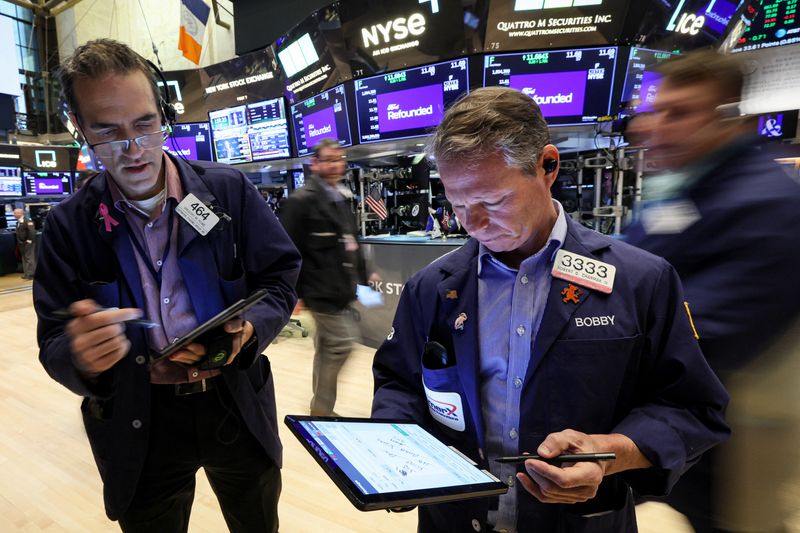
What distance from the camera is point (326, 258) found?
293 centimetres

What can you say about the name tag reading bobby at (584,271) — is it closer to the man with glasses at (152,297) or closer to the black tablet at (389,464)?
the black tablet at (389,464)

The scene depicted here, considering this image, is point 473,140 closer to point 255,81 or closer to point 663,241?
point 663,241

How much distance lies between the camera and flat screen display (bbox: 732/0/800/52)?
4168 mm

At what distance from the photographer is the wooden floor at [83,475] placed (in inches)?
88.2

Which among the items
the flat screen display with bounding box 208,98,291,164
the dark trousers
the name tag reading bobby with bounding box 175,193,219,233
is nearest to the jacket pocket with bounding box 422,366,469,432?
the dark trousers

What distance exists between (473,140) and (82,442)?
362cm

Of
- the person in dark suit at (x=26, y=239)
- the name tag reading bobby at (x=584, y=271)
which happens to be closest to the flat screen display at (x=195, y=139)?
the person in dark suit at (x=26, y=239)

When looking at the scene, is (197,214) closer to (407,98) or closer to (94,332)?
(94,332)

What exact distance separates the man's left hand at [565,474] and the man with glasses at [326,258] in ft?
7.47

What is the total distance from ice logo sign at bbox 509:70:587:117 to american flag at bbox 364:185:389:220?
2250 millimetres

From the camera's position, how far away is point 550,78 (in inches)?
165

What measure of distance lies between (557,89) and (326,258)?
2.95 metres

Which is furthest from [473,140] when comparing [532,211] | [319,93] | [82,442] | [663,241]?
[319,93]

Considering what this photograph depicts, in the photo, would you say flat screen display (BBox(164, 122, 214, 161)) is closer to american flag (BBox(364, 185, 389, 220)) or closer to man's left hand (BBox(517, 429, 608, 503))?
american flag (BBox(364, 185, 389, 220))
